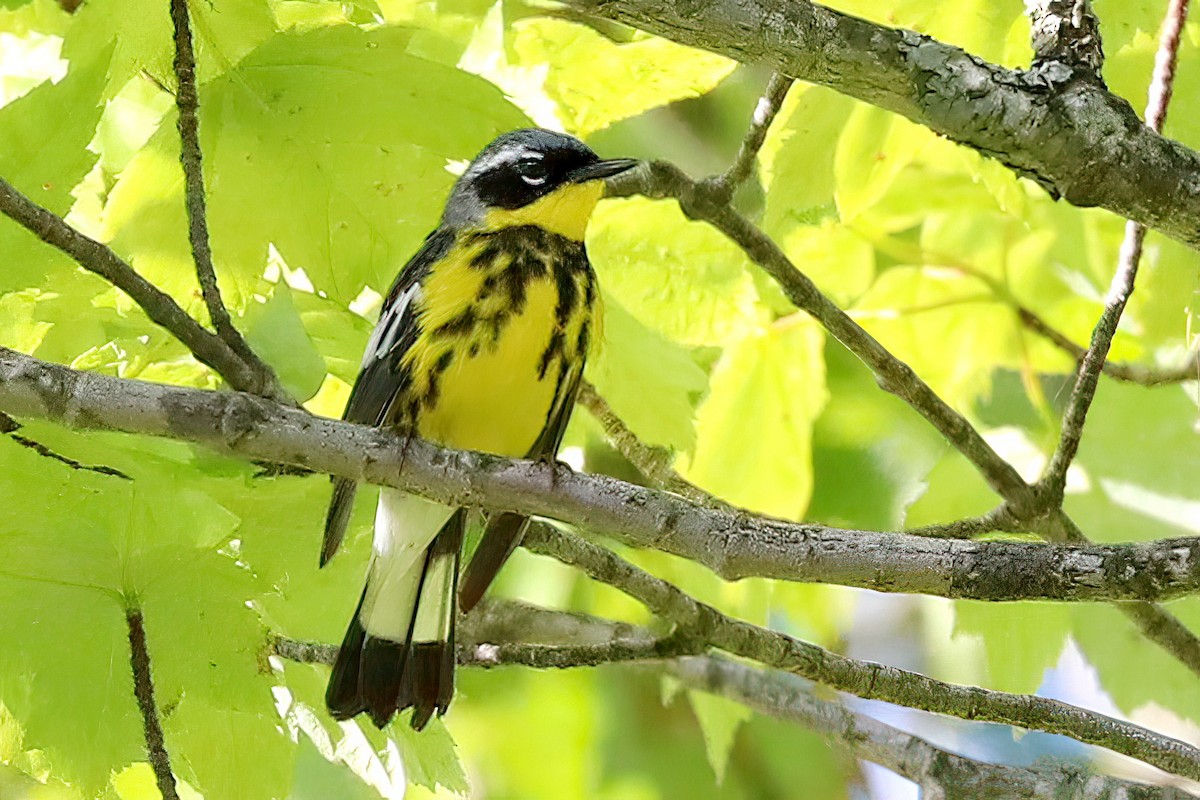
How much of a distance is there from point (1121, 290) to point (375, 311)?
5.06 feet

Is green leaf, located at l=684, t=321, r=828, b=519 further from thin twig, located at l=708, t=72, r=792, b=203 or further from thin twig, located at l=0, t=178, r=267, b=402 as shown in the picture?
thin twig, located at l=0, t=178, r=267, b=402

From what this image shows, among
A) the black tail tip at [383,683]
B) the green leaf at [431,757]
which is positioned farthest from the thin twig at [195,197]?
the green leaf at [431,757]

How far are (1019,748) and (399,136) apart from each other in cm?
306

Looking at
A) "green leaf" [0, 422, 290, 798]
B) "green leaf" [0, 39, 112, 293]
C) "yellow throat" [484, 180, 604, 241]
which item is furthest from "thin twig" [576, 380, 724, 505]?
"green leaf" [0, 39, 112, 293]

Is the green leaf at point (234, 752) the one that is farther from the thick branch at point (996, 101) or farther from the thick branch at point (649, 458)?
the thick branch at point (996, 101)

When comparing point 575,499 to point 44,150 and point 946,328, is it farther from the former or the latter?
point 946,328

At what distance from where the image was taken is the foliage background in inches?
70.9

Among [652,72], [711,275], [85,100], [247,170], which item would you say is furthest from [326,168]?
[711,275]

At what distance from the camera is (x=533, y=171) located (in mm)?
2975

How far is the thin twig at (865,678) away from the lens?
2129 mm

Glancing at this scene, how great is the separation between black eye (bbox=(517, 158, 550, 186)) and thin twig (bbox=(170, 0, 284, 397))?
1.06 meters

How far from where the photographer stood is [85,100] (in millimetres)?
1845

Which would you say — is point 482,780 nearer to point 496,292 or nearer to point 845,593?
point 845,593

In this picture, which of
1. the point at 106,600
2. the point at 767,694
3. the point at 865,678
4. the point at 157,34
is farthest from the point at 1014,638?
the point at 157,34
